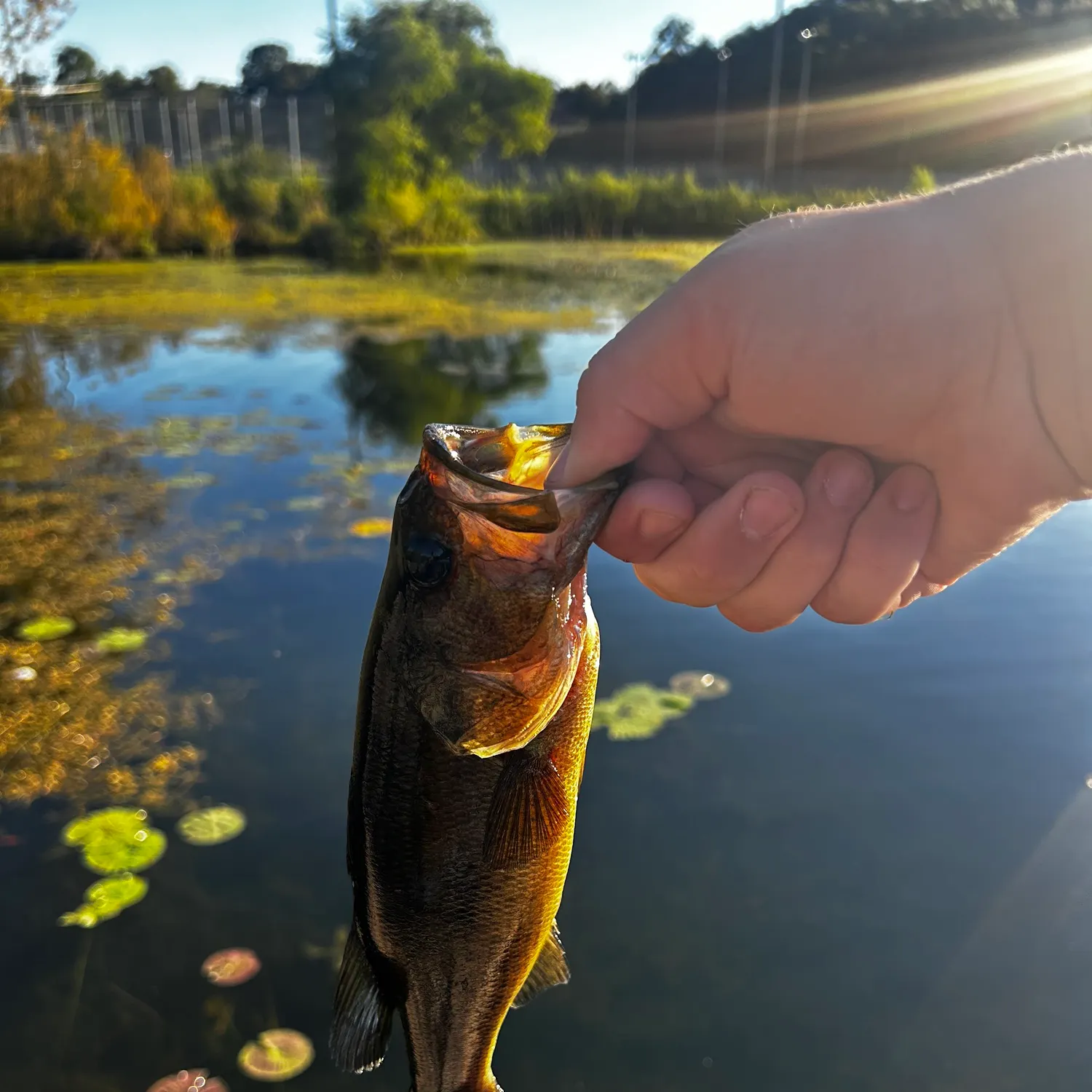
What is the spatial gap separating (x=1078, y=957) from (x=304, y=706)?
9.46ft

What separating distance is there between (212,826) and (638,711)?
171 centimetres

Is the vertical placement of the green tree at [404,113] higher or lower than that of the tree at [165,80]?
lower

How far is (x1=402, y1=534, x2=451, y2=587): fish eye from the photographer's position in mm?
1390

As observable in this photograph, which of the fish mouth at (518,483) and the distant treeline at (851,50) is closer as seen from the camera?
the fish mouth at (518,483)

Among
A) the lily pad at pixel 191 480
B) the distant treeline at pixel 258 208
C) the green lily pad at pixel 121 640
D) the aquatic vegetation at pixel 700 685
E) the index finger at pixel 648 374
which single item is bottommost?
the aquatic vegetation at pixel 700 685

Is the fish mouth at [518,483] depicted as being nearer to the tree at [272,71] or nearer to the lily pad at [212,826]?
the lily pad at [212,826]

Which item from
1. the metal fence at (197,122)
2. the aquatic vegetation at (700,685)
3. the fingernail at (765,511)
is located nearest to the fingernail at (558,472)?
the fingernail at (765,511)

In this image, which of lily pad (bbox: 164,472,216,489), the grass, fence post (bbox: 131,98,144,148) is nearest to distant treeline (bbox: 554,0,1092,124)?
fence post (bbox: 131,98,144,148)

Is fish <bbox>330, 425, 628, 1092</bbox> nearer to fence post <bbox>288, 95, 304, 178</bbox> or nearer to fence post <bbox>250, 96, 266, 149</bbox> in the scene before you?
fence post <bbox>288, 95, 304, 178</bbox>

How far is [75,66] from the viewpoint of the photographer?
2247 inches

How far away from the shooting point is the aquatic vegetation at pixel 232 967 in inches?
102

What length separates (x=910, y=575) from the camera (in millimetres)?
1769

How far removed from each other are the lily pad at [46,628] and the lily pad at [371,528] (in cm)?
169

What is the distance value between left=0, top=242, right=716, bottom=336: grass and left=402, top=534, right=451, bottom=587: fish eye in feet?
37.5
